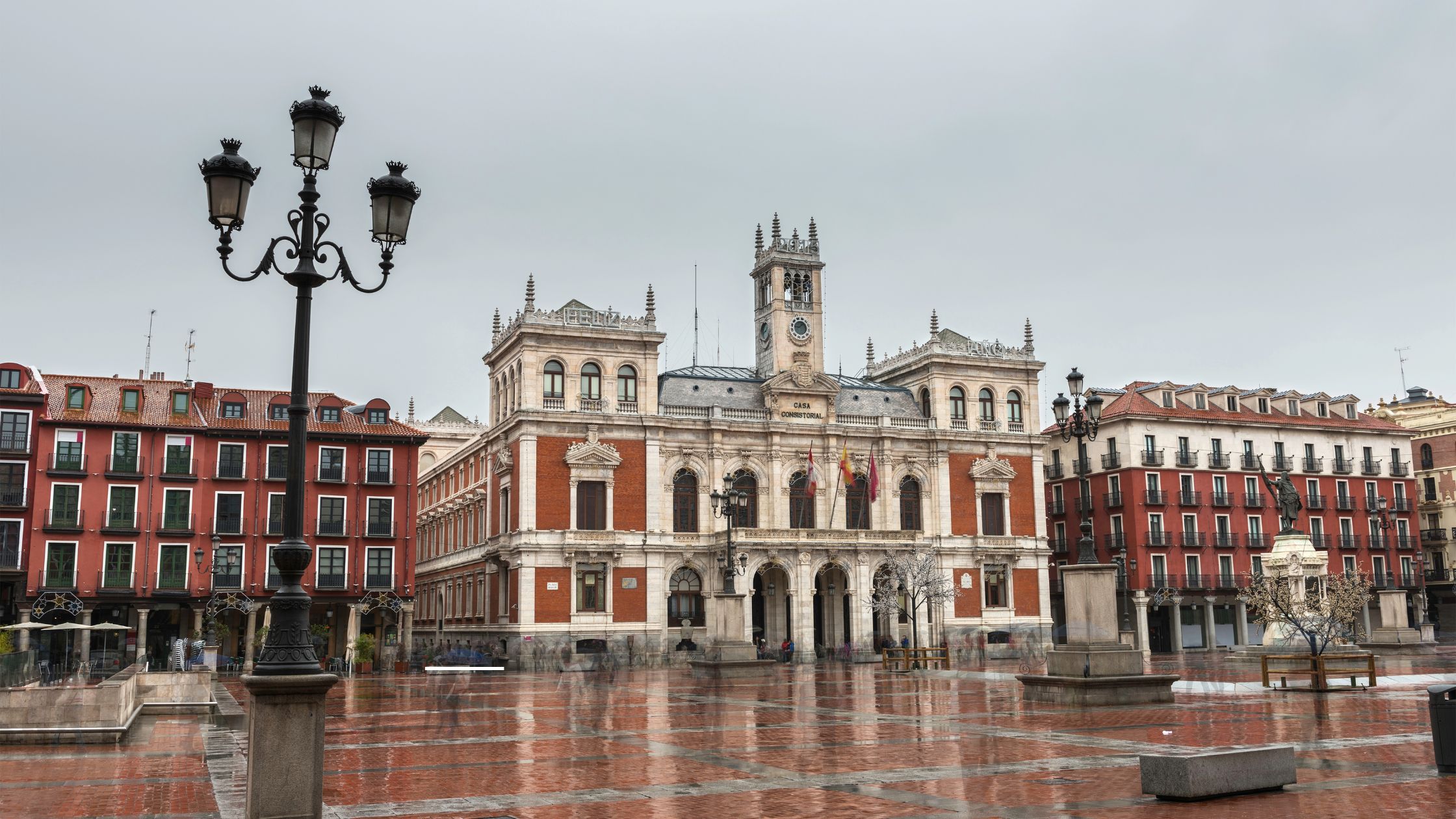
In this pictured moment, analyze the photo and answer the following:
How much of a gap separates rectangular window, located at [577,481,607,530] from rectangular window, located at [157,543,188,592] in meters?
17.5

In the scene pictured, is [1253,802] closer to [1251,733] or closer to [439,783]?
[1251,733]

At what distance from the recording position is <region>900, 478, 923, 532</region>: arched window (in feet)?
219

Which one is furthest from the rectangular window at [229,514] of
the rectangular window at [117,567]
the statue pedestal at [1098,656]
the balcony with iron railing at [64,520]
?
the statue pedestal at [1098,656]

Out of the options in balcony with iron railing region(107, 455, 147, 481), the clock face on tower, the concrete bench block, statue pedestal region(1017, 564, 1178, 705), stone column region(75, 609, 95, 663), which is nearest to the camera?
the concrete bench block

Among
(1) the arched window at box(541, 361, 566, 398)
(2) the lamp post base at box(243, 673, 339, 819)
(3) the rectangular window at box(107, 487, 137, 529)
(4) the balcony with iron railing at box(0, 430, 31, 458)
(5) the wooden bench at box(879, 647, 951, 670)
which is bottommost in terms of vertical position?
(5) the wooden bench at box(879, 647, 951, 670)

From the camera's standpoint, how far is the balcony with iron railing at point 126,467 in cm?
5372

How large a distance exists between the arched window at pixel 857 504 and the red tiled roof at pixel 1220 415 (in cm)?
1759

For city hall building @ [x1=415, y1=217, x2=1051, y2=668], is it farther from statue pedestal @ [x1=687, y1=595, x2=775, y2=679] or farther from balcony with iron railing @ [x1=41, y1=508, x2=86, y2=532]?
balcony with iron railing @ [x1=41, y1=508, x2=86, y2=532]

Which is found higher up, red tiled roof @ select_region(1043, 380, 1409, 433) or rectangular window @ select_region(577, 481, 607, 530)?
red tiled roof @ select_region(1043, 380, 1409, 433)

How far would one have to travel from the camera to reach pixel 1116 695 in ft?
82.0

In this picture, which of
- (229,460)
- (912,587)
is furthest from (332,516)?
(912,587)

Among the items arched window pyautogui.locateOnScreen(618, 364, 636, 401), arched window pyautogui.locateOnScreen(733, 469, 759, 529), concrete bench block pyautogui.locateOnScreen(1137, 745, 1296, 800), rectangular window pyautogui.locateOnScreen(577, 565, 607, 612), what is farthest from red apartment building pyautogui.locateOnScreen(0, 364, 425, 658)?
concrete bench block pyautogui.locateOnScreen(1137, 745, 1296, 800)

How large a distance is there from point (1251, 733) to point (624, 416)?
43743mm

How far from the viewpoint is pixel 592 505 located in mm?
60094
